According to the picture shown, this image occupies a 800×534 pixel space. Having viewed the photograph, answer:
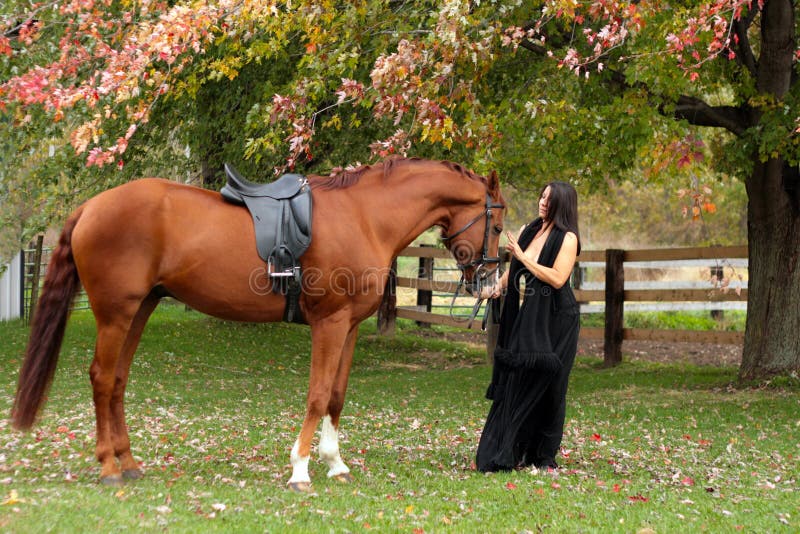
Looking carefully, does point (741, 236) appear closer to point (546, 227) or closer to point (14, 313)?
point (14, 313)

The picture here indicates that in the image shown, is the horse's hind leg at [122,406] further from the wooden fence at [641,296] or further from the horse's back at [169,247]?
the wooden fence at [641,296]

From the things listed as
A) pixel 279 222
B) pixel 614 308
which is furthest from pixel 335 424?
pixel 614 308

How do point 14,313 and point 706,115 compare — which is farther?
point 14,313

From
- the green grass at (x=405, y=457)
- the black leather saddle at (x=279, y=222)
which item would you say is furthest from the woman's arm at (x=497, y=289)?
the black leather saddle at (x=279, y=222)

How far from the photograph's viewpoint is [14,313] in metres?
18.2

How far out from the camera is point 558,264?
20.5 feet

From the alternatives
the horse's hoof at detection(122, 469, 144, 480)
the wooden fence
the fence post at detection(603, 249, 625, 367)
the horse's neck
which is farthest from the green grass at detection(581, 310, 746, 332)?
the horse's hoof at detection(122, 469, 144, 480)

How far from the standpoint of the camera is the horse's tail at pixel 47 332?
5.53 metres

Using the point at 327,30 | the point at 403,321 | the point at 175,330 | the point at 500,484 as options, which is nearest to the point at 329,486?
the point at 500,484

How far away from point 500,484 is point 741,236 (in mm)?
24636

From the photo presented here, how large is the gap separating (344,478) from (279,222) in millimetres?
1809

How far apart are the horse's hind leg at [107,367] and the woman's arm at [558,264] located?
2680mm

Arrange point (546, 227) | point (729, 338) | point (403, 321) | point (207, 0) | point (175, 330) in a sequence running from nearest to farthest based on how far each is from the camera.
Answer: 1. point (546, 227)
2. point (207, 0)
3. point (729, 338)
4. point (175, 330)
5. point (403, 321)

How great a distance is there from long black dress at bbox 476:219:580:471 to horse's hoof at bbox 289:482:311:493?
1365mm
